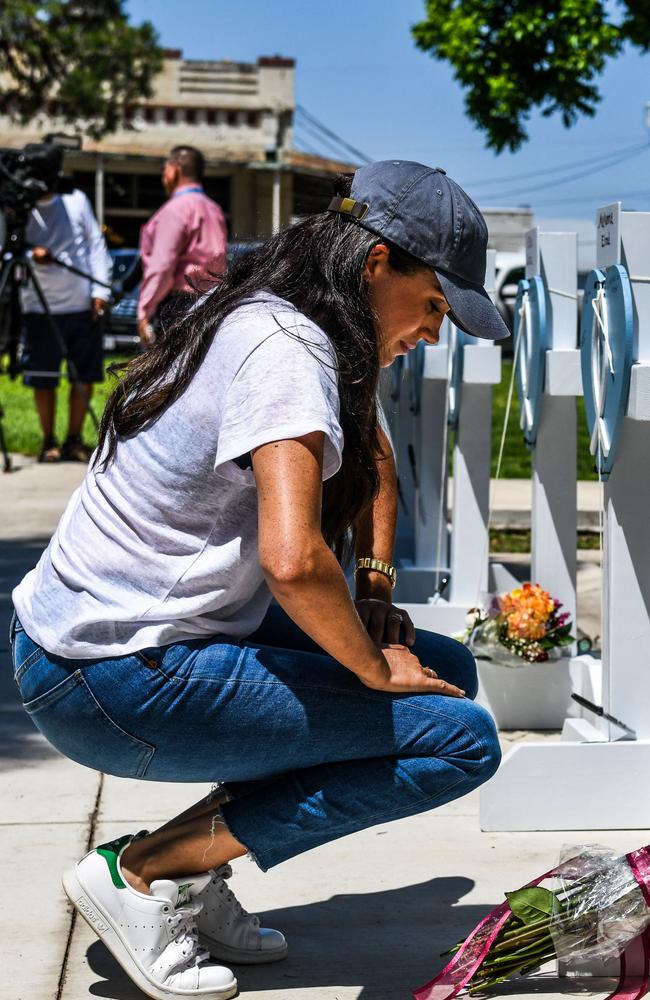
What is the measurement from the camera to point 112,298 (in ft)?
28.4

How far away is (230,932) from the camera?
2600 mm

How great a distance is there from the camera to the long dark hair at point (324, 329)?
224cm

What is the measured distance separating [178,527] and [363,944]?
37.0 inches

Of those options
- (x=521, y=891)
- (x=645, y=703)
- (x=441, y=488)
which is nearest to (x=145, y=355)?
(x=521, y=891)

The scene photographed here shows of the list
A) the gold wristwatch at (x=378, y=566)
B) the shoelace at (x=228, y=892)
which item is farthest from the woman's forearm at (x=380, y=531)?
the shoelace at (x=228, y=892)

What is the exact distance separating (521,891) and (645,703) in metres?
1.07

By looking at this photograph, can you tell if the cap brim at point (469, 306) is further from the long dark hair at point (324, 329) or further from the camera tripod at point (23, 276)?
the camera tripod at point (23, 276)

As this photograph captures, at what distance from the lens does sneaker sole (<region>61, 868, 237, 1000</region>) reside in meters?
2.42

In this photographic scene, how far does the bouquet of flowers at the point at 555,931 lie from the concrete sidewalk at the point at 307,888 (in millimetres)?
100

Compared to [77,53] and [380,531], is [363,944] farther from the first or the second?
[77,53]

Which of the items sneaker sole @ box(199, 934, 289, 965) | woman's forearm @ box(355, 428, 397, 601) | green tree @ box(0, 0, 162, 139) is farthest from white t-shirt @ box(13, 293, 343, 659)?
green tree @ box(0, 0, 162, 139)

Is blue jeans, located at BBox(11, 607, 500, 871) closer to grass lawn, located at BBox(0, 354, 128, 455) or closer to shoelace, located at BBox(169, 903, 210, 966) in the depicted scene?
shoelace, located at BBox(169, 903, 210, 966)

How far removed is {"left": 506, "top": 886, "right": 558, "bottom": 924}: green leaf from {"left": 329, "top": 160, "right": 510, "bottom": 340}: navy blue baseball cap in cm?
94

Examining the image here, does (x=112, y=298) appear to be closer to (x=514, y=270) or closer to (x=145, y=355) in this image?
(x=145, y=355)
